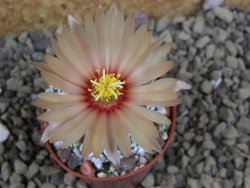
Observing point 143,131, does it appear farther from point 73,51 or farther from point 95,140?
point 73,51

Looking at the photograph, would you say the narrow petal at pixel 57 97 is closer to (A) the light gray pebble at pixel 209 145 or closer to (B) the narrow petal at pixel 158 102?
(B) the narrow petal at pixel 158 102

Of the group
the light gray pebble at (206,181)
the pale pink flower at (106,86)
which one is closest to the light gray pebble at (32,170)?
the pale pink flower at (106,86)

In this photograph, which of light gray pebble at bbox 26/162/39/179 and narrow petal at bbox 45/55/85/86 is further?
light gray pebble at bbox 26/162/39/179

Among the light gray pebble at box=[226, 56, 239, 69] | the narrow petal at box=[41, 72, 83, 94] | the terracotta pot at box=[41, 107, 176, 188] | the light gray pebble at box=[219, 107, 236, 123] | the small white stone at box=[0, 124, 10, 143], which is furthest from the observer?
the light gray pebble at box=[226, 56, 239, 69]

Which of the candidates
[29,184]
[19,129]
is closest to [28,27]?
[19,129]

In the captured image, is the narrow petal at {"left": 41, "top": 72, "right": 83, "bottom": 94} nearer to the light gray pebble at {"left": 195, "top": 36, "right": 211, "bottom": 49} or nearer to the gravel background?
the gravel background

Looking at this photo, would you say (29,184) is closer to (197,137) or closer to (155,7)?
(197,137)

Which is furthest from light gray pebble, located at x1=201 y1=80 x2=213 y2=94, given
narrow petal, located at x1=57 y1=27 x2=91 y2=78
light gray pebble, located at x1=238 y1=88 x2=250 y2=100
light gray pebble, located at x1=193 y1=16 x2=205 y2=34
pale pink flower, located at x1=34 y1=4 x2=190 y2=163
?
narrow petal, located at x1=57 y1=27 x2=91 y2=78

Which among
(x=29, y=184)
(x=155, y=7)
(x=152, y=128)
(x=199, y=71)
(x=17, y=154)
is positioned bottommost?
(x=152, y=128)
